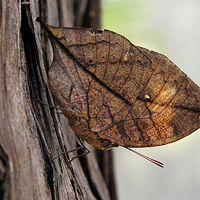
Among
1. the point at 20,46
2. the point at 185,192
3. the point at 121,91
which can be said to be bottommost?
the point at 185,192

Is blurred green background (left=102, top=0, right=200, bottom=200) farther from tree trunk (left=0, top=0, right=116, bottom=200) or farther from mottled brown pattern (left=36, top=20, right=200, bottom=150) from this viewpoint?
tree trunk (left=0, top=0, right=116, bottom=200)

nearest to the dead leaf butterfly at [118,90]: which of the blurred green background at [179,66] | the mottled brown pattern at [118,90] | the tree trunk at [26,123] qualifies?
the mottled brown pattern at [118,90]

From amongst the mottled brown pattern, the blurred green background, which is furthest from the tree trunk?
the blurred green background

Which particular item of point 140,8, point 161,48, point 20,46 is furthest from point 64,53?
point 161,48

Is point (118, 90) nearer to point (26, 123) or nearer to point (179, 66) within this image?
point (26, 123)

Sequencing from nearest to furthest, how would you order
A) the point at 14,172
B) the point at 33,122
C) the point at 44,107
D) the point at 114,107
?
1. the point at 14,172
2. the point at 33,122
3. the point at 44,107
4. the point at 114,107

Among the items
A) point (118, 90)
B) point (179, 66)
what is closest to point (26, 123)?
point (118, 90)

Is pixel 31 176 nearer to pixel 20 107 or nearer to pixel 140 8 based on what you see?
pixel 20 107

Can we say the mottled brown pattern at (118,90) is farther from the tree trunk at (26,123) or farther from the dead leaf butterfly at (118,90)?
the tree trunk at (26,123)
